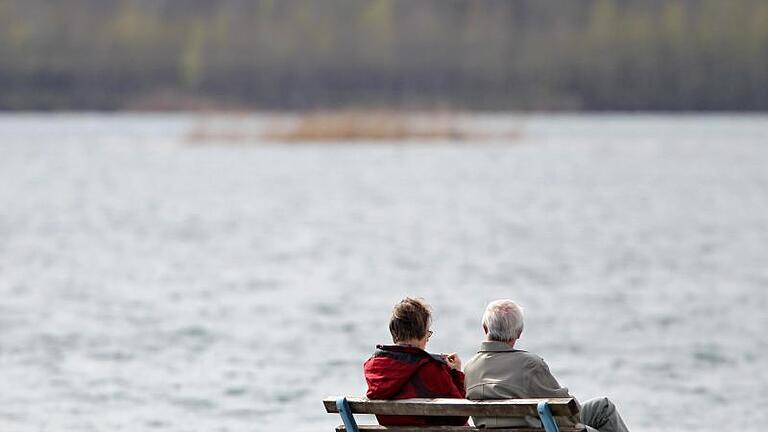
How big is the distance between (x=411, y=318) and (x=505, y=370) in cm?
49

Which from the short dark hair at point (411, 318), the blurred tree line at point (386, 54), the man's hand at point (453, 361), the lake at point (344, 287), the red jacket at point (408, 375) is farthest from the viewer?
the blurred tree line at point (386, 54)

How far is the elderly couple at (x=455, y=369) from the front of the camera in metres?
6.90

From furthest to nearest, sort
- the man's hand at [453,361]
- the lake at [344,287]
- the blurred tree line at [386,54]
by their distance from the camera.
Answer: the blurred tree line at [386,54]
the lake at [344,287]
the man's hand at [453,361]

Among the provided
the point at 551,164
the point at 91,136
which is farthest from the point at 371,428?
the point at 91,136

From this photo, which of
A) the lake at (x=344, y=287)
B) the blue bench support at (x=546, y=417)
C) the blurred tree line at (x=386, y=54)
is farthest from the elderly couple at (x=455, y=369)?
the blurred tree line at (x=386, y=54)

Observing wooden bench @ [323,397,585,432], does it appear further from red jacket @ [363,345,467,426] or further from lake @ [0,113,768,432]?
lake @ [0,113,768,432]

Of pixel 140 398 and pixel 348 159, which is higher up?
pixel 348 159

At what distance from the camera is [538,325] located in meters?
16.4

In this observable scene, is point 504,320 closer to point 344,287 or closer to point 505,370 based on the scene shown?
point 505,370

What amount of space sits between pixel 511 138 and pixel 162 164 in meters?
19.8

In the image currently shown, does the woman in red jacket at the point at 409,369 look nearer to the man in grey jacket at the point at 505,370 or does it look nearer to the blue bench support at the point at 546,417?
the man in grey jacket at the point at 505,370

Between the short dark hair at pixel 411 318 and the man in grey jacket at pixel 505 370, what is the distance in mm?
273

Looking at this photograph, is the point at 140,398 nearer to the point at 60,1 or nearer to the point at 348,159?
the point at 348,159

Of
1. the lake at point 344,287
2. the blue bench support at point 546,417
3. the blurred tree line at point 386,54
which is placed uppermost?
the blurred tree line at point 386,54
